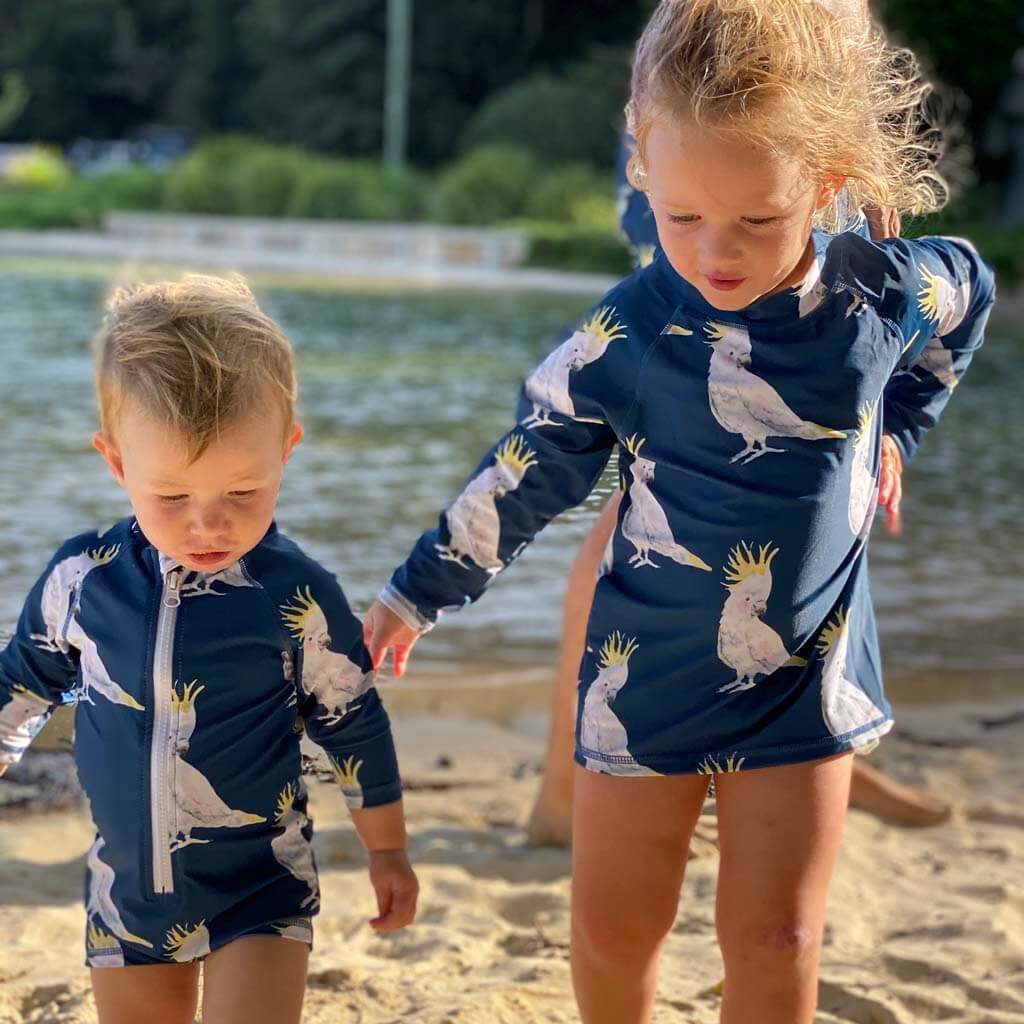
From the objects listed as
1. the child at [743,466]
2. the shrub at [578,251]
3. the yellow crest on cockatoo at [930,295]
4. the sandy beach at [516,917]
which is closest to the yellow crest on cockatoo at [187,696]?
the child at [743,466]

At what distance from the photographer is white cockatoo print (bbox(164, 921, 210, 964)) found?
6.79 ft

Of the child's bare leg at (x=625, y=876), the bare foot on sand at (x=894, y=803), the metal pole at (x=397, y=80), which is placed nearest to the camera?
the child's bare leg at (x=625, y=876)

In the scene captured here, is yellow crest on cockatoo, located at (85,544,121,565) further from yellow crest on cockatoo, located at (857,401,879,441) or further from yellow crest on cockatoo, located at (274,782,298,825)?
yellow crest on cockatoo, located at (857,401,879,441)

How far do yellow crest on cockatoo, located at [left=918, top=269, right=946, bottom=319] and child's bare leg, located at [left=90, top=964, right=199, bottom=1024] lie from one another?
1334mm

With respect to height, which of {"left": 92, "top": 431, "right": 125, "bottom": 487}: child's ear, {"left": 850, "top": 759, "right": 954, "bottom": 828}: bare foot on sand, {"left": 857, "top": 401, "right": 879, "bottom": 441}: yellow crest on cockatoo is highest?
{"left": 857, "top": 401, "right": 879, "bottom": 441}: yellow crest on cockatoo

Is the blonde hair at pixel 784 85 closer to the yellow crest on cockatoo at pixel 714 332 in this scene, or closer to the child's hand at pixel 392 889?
the yellow crest on cockatoo at pixel 714 332

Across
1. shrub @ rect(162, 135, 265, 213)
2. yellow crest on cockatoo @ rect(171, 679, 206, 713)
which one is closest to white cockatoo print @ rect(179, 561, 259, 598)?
yellow crest on cockatoo @ rect(171, 679, 206, 713)

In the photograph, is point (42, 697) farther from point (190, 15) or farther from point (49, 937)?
point (190, 15)

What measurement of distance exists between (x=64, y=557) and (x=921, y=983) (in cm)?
167

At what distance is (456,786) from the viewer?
3957 mm

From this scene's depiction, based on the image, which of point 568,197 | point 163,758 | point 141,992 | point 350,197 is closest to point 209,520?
point 163,758

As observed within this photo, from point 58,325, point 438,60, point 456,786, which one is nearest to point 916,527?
point 456,786

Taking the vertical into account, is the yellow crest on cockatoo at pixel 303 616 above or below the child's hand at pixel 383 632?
above

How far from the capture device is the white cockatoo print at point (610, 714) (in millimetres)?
2133
